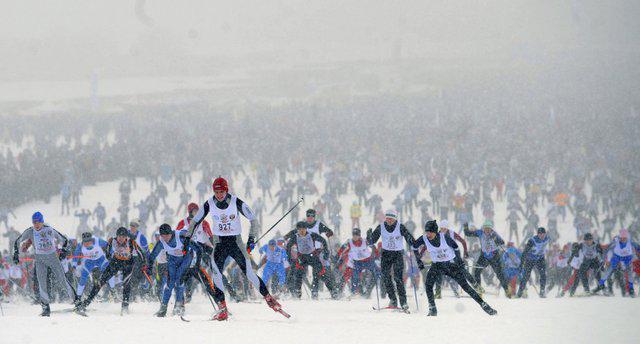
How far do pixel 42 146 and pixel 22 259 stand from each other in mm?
21497

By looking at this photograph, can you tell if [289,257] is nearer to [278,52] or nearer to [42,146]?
[42,146]

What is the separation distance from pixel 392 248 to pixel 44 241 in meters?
5.10

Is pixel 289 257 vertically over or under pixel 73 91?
under

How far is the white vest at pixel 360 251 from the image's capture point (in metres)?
15.4

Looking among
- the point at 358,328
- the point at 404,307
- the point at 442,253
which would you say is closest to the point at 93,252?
the point at 404,307

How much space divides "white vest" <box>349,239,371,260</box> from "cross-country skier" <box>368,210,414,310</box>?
10.3 ft

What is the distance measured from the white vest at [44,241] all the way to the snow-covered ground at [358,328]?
1.00 m

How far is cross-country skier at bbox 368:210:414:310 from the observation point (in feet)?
39.2

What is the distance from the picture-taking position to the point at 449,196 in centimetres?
2822

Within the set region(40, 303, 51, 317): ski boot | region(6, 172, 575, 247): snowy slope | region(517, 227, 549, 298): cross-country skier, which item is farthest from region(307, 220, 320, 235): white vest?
region(6, 172, 575, 247): snowy slope

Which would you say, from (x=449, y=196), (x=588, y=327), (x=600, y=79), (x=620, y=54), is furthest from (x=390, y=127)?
(x=620, y=54)

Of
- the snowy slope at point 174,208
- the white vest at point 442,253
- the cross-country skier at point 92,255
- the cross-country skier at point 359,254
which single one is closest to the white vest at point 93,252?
the cross-country skier at point 92,255

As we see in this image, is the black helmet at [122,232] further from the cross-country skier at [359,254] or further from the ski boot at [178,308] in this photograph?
the cross-country skier at [359,254]

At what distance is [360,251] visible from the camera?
15.4 meters
